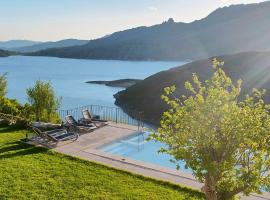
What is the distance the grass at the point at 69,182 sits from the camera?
31.6ft

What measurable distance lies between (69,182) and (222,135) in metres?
6.07

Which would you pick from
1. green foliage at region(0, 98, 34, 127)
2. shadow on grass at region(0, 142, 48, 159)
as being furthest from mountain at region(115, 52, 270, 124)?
shadow on grass at region(0, 142, 48, 159)

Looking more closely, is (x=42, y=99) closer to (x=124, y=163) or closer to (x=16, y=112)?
(x=16, y=112)

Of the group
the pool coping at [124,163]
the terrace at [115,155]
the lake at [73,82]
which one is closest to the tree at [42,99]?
the lake at [73,82]

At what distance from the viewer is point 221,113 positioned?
18.0ft

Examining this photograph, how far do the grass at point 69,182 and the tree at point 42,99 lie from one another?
19.5ft

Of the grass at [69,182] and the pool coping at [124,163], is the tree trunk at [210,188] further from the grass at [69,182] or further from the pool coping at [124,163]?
the pool coping at [124,163]

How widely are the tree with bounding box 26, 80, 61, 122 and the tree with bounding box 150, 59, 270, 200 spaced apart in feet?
45.0

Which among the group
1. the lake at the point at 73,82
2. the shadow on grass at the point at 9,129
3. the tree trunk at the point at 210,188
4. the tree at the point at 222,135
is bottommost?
the lake at the point at 73,82

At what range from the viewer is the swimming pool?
13633 millimetres

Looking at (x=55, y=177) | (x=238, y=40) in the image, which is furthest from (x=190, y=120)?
(x=238, y=40)

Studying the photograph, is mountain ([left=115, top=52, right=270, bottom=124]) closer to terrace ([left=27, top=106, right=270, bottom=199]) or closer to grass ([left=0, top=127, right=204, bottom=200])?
terrace ([left=27, top=106, right=270, bottom=199])

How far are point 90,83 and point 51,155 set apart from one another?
3322 inches

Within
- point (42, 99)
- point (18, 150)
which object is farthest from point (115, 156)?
point (42, 99)
